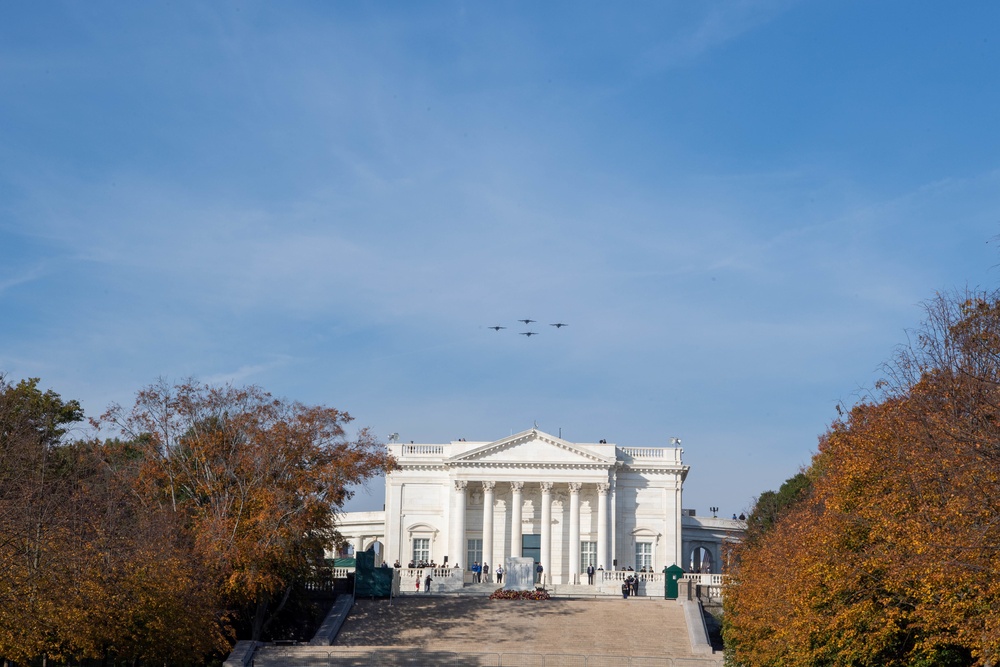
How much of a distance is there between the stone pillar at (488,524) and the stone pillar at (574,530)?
5.09m

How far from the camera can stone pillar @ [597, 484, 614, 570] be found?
7706 centimetres

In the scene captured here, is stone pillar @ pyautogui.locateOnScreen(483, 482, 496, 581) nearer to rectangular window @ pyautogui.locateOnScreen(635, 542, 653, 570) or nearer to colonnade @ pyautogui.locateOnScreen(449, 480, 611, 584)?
colonnade @ pyautogui.locateOnScreen(449, 480, 611, 584)

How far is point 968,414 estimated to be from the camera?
27.1 meters

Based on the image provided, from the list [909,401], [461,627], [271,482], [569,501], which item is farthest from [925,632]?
[569,501]

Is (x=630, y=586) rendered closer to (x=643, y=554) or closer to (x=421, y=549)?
(x=643, y=554)

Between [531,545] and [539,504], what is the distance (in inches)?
108

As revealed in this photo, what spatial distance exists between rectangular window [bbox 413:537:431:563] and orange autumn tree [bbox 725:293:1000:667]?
42.6 meters

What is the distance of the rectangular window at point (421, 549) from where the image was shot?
79.6m

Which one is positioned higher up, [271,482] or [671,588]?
[271,482]

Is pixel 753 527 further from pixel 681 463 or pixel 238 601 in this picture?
pixel 238 601

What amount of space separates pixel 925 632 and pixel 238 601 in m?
25.0

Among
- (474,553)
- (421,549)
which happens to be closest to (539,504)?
(474,553)

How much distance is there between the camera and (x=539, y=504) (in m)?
80.1

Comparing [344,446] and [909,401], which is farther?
[344,446]
